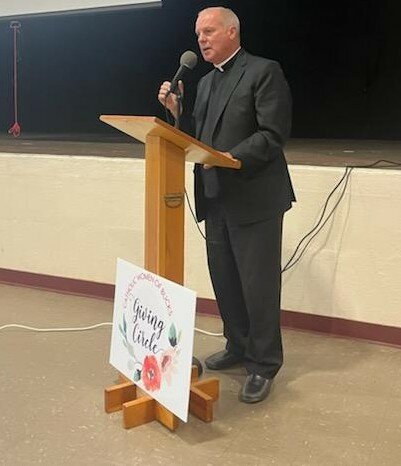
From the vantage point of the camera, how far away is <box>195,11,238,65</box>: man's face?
2.05 metres

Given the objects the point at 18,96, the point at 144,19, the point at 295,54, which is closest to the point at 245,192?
the point at 295,54

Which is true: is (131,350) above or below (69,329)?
above

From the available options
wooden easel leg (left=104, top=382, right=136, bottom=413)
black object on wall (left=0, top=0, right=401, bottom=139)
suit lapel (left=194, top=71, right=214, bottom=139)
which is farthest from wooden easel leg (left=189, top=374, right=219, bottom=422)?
black object on wall (left=0, top=0, right=401, bottom=139)

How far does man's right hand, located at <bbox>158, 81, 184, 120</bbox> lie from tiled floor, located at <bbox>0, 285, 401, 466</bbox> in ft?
3.37

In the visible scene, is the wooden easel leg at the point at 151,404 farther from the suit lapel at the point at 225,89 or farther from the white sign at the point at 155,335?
the suit lapel at the point at 225,89

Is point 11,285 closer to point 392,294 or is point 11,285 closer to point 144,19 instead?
point 392,294

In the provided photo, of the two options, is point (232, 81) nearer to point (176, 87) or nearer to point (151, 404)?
point (176, 87)

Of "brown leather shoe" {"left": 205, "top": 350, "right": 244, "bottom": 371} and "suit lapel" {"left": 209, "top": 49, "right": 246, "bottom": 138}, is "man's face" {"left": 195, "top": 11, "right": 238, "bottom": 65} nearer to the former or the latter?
"suit lapel" {"left": 209, "top": 49, "right": 246, "bottom": 138}

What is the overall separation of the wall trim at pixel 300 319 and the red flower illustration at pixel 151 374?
3.75 feet

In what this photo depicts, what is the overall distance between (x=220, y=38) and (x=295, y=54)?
3006mm

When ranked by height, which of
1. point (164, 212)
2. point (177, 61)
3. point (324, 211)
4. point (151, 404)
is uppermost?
point (177, 61)

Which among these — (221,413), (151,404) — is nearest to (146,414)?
(151,404)

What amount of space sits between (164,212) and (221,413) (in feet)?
2.36

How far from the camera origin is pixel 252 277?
2.21m
